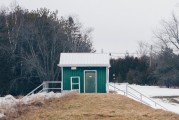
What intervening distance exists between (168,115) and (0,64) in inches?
1245

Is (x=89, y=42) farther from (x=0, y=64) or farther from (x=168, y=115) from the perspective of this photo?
(x=168, y=115)

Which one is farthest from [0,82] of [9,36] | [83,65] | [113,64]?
[113,64]

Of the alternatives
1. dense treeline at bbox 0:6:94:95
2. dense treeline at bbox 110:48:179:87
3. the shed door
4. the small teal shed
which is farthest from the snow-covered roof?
dense treeline at bbox 110:48:179:87

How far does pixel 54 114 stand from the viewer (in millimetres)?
17719

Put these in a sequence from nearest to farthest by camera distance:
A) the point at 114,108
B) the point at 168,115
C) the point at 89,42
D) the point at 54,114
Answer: the point at 168,115, the point at 54,114, the point at 114,108, the point at 89,42

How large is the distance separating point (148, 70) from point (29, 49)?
17.5 metres

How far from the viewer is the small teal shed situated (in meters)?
34.6

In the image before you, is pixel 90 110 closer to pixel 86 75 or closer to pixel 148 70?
pixel 86 75

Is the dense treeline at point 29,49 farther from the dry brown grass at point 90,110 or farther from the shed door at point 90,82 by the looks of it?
the dry brown grass at point 90,110

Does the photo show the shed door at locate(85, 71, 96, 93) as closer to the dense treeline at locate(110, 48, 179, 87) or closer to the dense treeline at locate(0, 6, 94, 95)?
the dense treeline at locate(0, 6, 94, 95)

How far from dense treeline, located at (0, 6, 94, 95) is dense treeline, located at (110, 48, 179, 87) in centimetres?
1101

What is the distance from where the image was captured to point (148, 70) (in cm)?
5903

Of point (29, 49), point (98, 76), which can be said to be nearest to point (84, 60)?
point (98, 76)

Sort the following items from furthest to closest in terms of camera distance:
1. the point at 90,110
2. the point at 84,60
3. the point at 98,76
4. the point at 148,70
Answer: the point at 148,70
the point at 84,60
the point at 98,76
the point at 90,110
